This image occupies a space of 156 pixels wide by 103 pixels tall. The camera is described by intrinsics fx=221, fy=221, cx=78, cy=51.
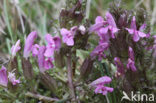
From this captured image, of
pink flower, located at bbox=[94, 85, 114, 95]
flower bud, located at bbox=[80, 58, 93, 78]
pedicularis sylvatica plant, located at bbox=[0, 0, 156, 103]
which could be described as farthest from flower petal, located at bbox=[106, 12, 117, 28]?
pink flower, located at bbox=[94, 85, 114, 95]

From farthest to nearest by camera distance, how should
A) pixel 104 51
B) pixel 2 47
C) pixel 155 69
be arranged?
pixel 2 47 → pixel 155 69 → pixel 104 51

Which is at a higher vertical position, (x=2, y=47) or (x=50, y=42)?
(x=2, y=47)

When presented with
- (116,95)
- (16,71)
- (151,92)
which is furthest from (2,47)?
(151,92)

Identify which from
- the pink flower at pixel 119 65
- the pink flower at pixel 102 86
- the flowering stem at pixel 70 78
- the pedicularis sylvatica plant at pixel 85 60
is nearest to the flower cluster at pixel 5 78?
the pedicularis sylvatica plant at pixel 85 60

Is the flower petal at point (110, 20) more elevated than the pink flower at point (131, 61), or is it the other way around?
the flower petal at point (110, 20)

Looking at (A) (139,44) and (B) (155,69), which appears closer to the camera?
(A) (139,44)

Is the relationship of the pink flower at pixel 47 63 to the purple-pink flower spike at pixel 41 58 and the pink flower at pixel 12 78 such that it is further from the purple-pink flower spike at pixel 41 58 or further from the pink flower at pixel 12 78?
the pink flower at pixel 12 78

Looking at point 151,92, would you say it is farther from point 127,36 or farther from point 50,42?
point 50,42

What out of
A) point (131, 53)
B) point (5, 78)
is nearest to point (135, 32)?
point (131, 53)
